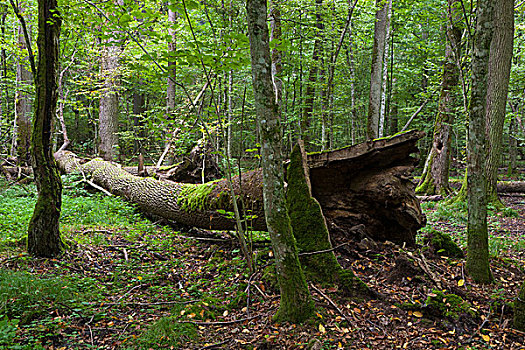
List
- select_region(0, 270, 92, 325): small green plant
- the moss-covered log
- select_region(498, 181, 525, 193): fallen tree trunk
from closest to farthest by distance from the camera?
select_region(0, 270, 92, 325): small green plant < the moss-covered log < select_region(498, 181, 525, 193): fallen tree trunk

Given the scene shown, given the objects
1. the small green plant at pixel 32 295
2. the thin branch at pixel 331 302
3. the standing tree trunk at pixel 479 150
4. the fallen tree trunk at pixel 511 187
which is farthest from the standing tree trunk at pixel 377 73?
the small green plant at pixel 32 295

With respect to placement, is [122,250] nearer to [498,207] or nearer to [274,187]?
[274,187]

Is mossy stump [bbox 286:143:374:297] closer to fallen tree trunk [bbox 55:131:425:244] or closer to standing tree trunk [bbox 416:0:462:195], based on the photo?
fallen tree trunk [bbox 55:131:425:244]

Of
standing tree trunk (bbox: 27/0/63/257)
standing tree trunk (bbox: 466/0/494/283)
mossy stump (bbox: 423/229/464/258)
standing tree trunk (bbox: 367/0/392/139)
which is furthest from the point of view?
standing tree trunk (bbox: 367/0/392/139)

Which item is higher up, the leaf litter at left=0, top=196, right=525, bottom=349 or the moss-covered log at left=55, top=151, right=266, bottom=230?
the moss-covered log at left=55, top=151, right=266, bottom=230

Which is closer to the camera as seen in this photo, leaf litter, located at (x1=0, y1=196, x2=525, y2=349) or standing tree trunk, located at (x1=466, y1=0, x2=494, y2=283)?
leaf litter, located at (x1=0, y1=196, x2=525, y2=349)

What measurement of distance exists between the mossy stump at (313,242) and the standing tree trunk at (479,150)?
1.51 m

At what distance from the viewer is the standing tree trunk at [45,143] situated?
4.46 meters

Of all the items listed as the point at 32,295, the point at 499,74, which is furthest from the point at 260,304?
the point at 499,74

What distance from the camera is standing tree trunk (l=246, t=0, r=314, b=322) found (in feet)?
9.88

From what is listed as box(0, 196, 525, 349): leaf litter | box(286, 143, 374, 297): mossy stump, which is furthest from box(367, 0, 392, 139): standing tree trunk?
box(286, 143, 374, 297): mossy stump

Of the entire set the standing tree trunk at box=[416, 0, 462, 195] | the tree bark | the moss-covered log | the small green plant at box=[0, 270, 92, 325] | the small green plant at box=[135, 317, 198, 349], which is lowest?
the small green plant at box=[135, 317, 198, 349]

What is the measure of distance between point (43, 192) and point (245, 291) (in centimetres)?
323

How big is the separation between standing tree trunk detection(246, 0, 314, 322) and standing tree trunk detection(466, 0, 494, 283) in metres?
2.35
